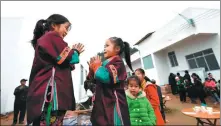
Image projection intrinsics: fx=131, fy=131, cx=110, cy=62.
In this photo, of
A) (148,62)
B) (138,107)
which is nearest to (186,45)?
(148,62)

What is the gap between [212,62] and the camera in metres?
7.54

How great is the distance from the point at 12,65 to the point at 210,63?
1168 centimetres

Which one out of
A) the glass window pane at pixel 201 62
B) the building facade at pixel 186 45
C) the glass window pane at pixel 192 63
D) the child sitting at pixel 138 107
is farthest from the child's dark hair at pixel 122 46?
the glass window pane at pixel 192 63

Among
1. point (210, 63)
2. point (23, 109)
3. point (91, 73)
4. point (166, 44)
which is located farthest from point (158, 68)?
point (91, 73)

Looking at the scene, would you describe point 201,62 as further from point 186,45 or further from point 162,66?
point 162,66

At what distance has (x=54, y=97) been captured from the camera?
789mm

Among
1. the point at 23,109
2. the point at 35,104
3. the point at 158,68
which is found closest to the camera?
the point at 35,104

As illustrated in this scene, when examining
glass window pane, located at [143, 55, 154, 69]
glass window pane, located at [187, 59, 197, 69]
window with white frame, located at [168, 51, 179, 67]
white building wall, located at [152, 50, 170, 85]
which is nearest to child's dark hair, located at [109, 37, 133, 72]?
glass window pane, located at [187, 59, 197, 69]

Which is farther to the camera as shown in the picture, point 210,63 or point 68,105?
point 210,63

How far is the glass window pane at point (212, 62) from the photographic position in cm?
734

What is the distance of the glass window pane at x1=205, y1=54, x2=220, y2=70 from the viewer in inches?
289

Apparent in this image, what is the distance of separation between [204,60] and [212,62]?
0.54 m

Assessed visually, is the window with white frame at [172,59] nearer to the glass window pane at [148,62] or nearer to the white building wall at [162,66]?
the white building wall at [162,66]

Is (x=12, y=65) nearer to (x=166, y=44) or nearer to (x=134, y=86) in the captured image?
(x=134, y=86)
